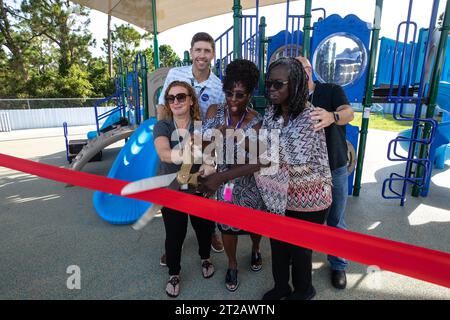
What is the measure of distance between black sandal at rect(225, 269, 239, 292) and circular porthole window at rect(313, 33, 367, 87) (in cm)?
298

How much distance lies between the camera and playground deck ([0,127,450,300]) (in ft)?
7.14

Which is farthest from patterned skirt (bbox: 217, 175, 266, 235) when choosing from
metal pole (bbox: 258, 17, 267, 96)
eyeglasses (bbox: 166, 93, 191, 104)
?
metal pole (bbox: 258, 17, 267, 96)

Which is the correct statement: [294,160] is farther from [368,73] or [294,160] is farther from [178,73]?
[368,73]

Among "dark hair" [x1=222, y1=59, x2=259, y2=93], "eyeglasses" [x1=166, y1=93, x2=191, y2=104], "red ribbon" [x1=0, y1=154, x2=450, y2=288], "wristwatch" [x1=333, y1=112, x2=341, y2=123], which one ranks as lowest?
"red ribbon" [x1=0, y1=154, x2=450, y2=288]

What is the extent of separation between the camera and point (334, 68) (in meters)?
3.74

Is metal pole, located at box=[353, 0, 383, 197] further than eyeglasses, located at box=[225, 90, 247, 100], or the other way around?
metal pole, located at box=[353, 0, 383, 197]

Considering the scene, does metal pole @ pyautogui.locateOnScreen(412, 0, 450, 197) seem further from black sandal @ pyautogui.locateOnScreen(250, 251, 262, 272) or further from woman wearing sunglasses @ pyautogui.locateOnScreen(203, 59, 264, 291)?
woman wearing sunglasses @ pyautogui.locateOnScreen(203, 59, 264, 291)

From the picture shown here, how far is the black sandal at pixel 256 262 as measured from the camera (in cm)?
243

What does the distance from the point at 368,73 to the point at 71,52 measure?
25.7m

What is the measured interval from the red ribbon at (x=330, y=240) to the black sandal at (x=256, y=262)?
1.46 metres

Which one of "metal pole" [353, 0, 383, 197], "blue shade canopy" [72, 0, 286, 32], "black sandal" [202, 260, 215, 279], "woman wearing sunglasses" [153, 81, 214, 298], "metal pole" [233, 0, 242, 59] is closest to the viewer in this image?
"woman wearing sunglasses" [153, 81, 214, 298]

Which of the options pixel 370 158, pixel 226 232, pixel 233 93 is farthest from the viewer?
pixel 370 158

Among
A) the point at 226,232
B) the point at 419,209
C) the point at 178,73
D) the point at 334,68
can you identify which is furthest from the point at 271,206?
the point at 419,209

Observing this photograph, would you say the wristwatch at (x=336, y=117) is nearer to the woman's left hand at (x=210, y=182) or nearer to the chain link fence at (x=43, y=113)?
the woman's left hand at (x=210, y=182)
